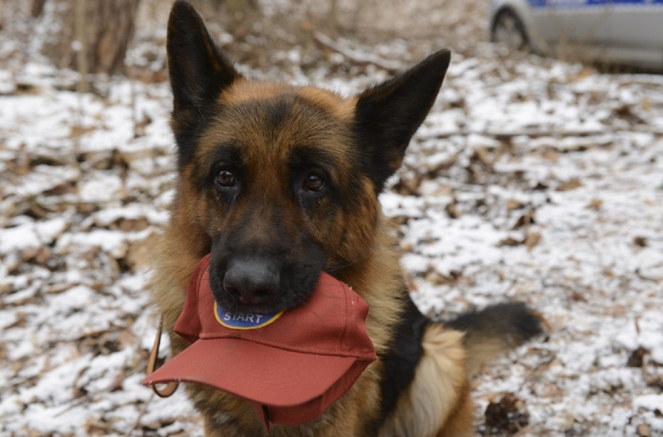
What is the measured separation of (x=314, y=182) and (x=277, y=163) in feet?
0.64

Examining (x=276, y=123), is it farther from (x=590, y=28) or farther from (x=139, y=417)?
(x=590, y=28)

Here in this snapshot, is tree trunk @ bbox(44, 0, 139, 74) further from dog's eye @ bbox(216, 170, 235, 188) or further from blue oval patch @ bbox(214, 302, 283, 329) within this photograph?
blue oval patch @ bbox(214, 302, 283, 329)

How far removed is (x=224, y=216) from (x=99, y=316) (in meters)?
2.13

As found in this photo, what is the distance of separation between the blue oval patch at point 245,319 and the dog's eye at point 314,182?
60cm

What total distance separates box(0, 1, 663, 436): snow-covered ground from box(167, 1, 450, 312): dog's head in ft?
4.04

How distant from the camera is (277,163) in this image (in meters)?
2.25

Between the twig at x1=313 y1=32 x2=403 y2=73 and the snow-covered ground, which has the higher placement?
the twig at x1=313 y1=32 x2=403 y2=73

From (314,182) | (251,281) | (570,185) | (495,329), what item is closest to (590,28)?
(570,185)

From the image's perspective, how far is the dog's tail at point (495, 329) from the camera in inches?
128

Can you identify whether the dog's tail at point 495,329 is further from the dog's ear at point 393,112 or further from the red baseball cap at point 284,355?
the red baseball cap at point 284,355

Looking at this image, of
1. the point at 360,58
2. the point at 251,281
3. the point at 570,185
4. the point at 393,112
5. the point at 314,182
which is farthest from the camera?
the point at 360,58

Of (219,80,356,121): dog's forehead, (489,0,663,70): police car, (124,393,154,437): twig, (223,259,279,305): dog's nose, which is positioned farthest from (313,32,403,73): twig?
(223,259,279,305): dog's nose

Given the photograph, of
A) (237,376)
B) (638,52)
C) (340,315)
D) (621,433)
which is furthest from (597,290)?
(638,52)

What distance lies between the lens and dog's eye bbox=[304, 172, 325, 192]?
2.32m
